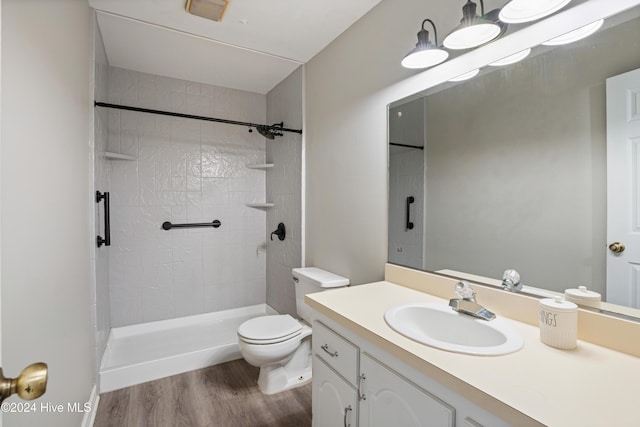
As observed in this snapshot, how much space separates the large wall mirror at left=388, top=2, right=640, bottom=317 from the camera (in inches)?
37.9

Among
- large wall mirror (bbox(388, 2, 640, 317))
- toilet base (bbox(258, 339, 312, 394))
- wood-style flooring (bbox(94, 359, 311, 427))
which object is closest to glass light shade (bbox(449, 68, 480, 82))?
large wall mirror (bbox(388, 2, 640, 317))

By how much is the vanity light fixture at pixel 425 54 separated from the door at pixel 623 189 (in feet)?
2.02

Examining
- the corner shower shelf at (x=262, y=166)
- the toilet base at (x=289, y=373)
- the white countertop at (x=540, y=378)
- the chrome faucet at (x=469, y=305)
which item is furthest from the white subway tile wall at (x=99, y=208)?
the chrome faucet at (x=469, y=305)

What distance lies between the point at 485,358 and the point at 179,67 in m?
2.96

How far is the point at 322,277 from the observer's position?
2102 mm

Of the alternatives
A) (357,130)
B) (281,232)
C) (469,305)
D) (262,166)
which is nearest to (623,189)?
(469,305)

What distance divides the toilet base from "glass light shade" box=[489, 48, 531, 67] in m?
1.93

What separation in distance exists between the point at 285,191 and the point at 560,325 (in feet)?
7.51

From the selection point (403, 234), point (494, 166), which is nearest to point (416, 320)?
point (403, 234)

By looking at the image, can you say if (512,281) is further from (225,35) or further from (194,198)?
(194,198)

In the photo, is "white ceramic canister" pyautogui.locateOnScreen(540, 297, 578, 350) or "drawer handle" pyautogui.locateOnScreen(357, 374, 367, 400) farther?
"drawer handle" pyautogui.locateOnScreen(357, 374, 367, 400)

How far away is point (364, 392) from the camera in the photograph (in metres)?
1.08

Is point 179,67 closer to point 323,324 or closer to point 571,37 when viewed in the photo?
point 323,324

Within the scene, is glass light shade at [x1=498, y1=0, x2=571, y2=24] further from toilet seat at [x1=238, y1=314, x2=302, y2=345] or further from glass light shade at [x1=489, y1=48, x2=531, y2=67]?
toilet seat at [x1=238, y1=314, x2=302, y2=345]
